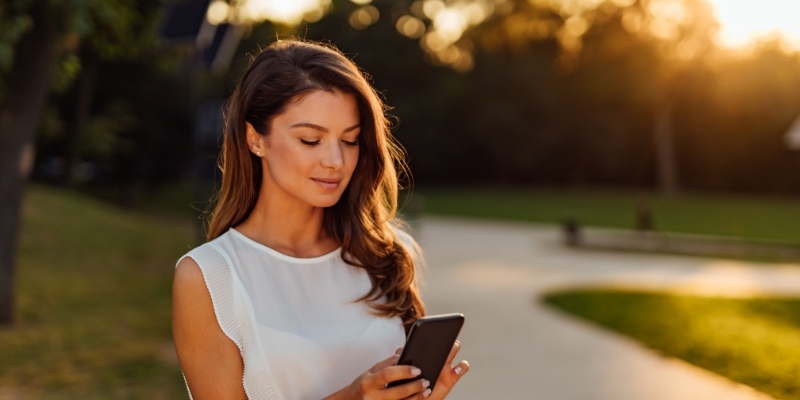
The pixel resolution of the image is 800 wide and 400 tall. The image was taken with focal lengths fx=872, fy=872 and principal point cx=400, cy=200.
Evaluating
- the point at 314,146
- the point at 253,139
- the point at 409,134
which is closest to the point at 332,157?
the point at 314,146

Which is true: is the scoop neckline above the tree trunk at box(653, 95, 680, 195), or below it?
below

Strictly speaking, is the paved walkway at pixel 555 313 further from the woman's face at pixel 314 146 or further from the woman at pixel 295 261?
the woman's face at pixel 314 146

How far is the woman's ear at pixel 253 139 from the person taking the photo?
2.38 meters

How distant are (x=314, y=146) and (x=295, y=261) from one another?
340 mm

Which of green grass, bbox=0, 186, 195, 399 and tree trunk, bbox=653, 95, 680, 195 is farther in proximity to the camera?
tree trunk, bbox=653, 95, 680, 195

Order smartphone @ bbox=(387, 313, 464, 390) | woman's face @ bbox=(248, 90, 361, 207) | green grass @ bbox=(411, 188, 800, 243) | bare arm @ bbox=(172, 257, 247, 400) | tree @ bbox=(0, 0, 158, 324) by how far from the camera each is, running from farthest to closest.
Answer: green grass @ bbox=(411, 188, 800, 243)
tree @ bbox=(0, 0, 158, 324)
woman's face @ bbox=(248, 90, 361, 207)
bare arm @ bbox=(172, 257, 247, 400)
smartphone @ bbox=(387, 313, 464, 390)

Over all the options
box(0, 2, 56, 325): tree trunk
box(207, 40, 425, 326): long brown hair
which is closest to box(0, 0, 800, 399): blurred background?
box(0, 2, 56, 325): tree trunk

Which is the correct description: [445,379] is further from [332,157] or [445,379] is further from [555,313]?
[555,313]

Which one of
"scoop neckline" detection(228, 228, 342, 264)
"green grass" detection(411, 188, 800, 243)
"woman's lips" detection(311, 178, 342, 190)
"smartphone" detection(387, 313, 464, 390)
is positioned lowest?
"smartphone" detection(387, 313, 464, 390)

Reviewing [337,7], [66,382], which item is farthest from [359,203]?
[337,7]

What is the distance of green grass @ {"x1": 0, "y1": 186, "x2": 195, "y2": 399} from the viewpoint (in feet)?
22.0

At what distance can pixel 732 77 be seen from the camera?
39.8 meters

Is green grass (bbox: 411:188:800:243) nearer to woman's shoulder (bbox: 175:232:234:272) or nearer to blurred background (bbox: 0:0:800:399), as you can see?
blurred background (bbox: 0:0:800:399)

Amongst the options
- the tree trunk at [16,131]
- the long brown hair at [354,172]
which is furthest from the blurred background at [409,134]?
the long brown hair at [354,172]
